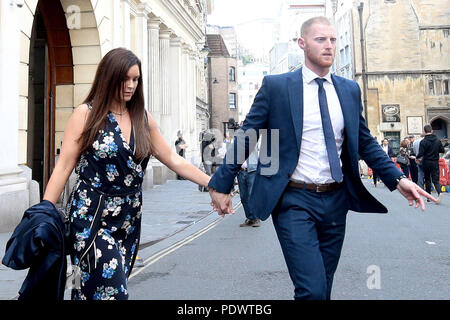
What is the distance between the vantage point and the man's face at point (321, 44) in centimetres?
285

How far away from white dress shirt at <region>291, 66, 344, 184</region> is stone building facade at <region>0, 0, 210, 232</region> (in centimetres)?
654

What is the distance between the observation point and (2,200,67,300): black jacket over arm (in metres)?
2.22

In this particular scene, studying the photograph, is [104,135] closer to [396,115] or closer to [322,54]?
[322,54]

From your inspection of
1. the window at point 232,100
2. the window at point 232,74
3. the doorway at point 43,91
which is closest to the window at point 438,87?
the window at point 232,74

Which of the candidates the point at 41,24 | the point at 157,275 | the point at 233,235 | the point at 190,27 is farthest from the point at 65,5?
the point at 190,27

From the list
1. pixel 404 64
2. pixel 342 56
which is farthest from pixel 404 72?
pixel 342 56

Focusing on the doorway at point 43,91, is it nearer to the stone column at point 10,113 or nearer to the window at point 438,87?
the stone column at point 10,113

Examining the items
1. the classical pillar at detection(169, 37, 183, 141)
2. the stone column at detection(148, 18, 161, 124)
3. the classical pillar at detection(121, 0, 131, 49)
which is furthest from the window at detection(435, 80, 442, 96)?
the classical pillar at detection(121, 0, 131, 49)

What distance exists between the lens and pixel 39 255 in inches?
88.4

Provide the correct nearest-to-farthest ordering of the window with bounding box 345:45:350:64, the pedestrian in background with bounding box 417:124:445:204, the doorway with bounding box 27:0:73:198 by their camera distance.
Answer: the doorway with bounding box 27:0:73:198, the pedestrian in background with bounding box 417:124:445:204, the window with bounding box 345:45:350:64

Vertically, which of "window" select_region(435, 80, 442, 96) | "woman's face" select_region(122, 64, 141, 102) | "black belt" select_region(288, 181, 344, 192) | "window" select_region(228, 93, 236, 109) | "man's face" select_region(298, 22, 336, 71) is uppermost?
"window" select_region(228, 93, 236, 109)

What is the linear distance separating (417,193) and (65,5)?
12.5 meters

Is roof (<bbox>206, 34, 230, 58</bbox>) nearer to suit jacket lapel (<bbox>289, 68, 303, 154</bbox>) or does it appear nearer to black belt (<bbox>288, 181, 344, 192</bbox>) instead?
suit jacket lapel (<bbox>289, 68, 303, 154</bbox>)

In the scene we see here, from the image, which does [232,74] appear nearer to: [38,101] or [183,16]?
[183,16]
